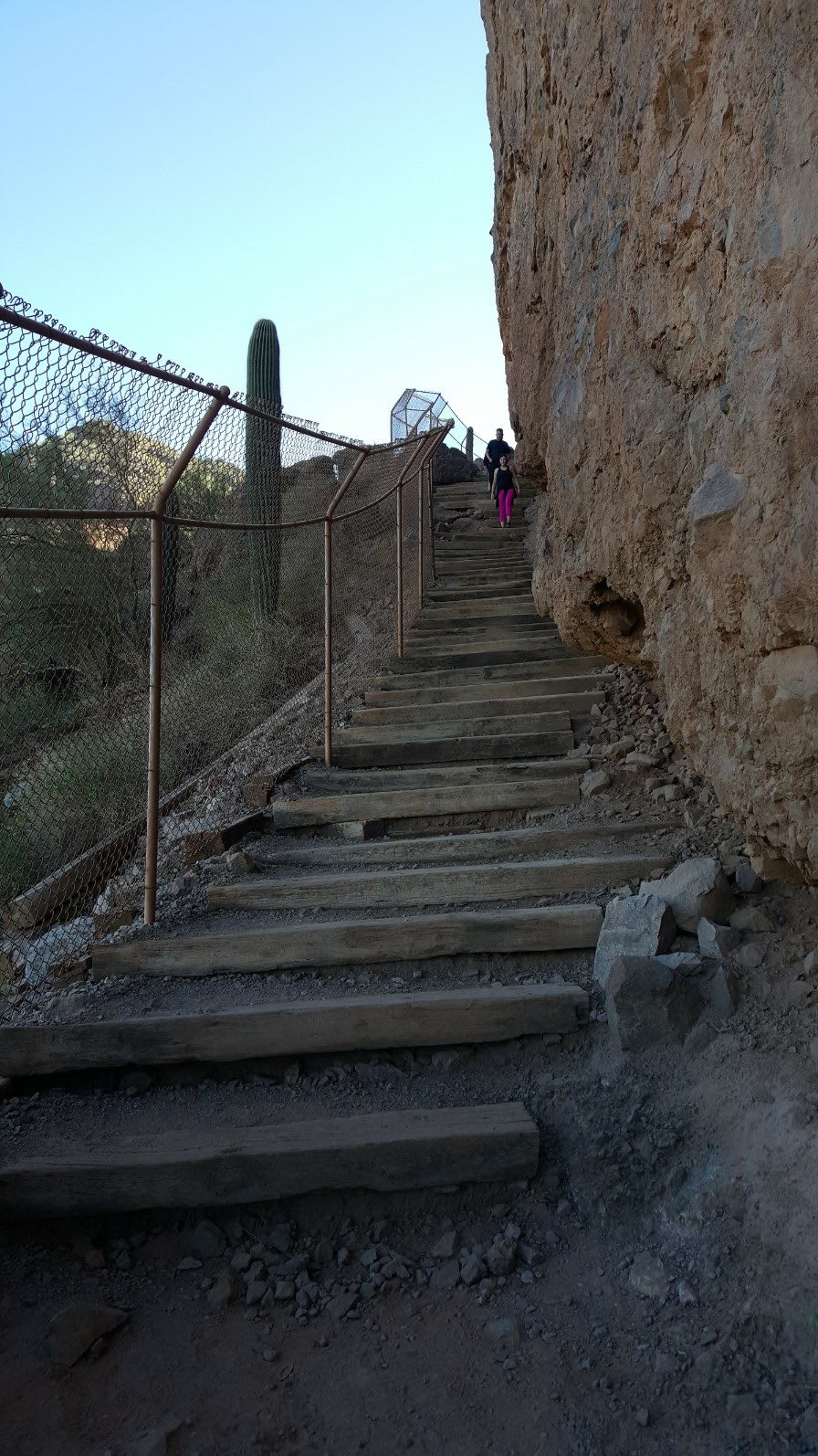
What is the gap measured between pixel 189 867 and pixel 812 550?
3.08 m

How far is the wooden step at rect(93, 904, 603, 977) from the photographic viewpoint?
3168 millimetres

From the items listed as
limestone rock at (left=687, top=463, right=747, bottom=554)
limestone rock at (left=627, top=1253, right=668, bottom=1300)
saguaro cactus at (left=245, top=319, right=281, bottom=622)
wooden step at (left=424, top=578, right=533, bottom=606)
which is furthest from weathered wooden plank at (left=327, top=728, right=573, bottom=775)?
limestone rock at (left=627, top=1253, right=668, bottom=1300)

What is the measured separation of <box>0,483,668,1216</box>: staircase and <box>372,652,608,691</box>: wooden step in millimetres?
459

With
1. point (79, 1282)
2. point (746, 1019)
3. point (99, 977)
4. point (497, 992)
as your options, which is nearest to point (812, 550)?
point (746, 1019)

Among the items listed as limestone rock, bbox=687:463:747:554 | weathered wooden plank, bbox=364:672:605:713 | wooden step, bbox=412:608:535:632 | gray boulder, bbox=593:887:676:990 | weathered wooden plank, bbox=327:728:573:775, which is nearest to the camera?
limestone rock, bbox=687:463:747:554

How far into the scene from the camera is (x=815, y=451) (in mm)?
1932

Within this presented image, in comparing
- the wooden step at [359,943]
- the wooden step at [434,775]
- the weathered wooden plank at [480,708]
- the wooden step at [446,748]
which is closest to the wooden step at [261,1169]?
the wooden step at [359,943]

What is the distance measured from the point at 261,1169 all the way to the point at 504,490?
9.40 metres

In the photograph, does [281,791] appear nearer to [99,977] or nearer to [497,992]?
[99,977]

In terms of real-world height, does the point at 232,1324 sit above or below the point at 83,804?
below

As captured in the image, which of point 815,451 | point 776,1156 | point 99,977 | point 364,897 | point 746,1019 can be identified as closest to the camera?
point 815,451

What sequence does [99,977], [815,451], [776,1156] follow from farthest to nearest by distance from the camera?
[99,977] < [776,1156] < [815,451]

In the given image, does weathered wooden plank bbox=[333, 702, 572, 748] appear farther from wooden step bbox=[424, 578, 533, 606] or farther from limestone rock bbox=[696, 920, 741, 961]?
wooden step bbox=[424, 578, 533, 606]

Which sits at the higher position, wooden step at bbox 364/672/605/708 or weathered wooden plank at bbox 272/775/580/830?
wooden step at bbox 364/672/605/708
